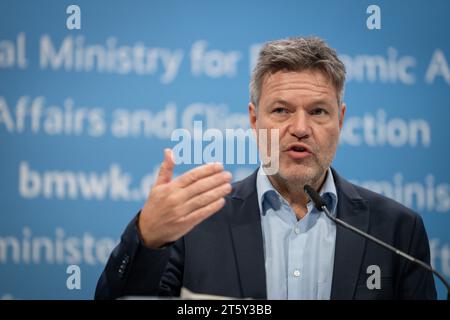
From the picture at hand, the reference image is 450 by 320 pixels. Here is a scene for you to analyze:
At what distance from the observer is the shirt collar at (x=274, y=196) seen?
6.40ft

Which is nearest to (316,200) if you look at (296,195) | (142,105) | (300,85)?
(296,195)

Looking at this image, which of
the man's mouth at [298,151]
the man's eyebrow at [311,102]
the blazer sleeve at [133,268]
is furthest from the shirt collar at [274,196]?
the blazer sleeve at [133,268]

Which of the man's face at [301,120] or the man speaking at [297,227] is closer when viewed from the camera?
the man speaking at [297,227]

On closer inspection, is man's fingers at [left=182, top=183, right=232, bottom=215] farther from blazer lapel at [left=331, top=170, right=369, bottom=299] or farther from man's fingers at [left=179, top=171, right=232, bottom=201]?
blazer lapel at [left=331, top=170, right=369, bottom=299]

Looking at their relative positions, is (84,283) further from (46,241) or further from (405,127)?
(405,127)

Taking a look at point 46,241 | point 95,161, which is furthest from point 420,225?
point 46,241

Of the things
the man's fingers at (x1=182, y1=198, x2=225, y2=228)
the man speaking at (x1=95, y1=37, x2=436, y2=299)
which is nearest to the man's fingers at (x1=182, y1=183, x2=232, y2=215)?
the man's fingers at (x1=182, y1=198, x2=225, y2=228)

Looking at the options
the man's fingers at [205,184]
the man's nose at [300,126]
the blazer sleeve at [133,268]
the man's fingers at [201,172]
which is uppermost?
the man's nose at [300,126]

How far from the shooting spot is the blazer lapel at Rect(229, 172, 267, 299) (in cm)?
175

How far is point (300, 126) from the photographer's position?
1882 millimetres

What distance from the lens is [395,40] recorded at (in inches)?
105

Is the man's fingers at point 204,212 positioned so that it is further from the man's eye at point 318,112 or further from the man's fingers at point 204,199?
the man's eye at point 318,112

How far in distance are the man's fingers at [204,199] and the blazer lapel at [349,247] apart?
60 centimetres

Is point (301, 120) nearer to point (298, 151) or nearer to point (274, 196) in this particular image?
point (298, 151)
